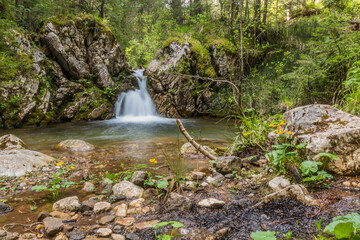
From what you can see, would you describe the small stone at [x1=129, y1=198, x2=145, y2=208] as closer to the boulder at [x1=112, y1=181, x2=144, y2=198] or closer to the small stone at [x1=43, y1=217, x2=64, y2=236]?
the boulder at [x1=112, y1=181, x2=144, y2=198]

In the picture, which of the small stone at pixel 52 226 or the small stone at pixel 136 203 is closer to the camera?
the small stone at pixel 52 226

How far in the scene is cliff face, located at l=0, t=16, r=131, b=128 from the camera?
8.76 m

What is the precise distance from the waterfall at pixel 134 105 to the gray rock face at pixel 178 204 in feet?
34.4

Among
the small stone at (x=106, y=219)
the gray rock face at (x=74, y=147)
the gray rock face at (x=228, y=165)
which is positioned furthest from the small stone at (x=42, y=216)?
the gray rock face at (x=74, y=147)

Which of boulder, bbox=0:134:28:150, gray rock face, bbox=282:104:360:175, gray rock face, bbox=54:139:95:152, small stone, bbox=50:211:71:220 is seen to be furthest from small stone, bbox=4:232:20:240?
boulder, bbox=0:134:28:150

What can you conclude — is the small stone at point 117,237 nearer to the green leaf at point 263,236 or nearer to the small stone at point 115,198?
the small stone at point 115,198

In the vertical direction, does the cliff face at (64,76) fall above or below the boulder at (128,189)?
above

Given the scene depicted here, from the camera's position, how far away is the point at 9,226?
1.73m

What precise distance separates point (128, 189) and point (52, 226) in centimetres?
84

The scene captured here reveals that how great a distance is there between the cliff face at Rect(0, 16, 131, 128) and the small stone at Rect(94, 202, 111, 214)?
8863mm

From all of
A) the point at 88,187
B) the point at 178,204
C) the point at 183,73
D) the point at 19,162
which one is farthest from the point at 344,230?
the point at 183,73

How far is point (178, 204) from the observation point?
1832 mm

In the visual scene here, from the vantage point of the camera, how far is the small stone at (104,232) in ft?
5.19

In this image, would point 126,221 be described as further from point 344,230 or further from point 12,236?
point 344,230
